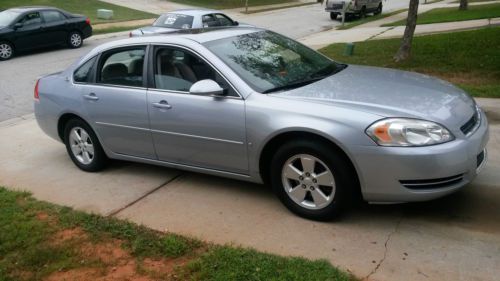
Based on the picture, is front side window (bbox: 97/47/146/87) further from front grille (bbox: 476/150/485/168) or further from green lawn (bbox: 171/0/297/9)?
green lawn (bbox: 171/0/297/9)

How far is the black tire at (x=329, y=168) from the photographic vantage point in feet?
13.3

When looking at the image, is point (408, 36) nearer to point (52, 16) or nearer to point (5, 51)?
point (5, 51)

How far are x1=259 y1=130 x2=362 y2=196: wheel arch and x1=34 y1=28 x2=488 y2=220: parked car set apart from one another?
11 millimetres

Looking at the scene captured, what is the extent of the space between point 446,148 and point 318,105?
39.7 inches

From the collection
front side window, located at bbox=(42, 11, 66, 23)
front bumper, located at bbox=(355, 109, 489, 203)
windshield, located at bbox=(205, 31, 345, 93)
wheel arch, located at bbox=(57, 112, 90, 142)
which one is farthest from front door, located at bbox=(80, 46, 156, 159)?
front side window, located at bbox=(42, 11, 66, 23)

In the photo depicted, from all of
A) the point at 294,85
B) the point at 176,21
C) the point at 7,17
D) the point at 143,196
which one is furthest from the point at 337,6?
the point at 143,196

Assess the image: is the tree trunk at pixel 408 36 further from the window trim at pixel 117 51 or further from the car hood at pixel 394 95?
the window trim at pixel 117 51

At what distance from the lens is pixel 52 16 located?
17.7m

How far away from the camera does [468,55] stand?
10680 millimetres

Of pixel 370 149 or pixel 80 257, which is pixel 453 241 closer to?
pixel 370 149

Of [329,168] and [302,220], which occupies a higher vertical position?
[329,168]

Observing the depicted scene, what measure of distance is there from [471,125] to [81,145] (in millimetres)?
4048

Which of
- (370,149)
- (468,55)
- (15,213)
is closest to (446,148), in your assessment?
(370,149)

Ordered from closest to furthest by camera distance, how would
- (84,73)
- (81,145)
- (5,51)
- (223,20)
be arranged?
(84,73)
(81,145)
(5,51)
(223,20)
